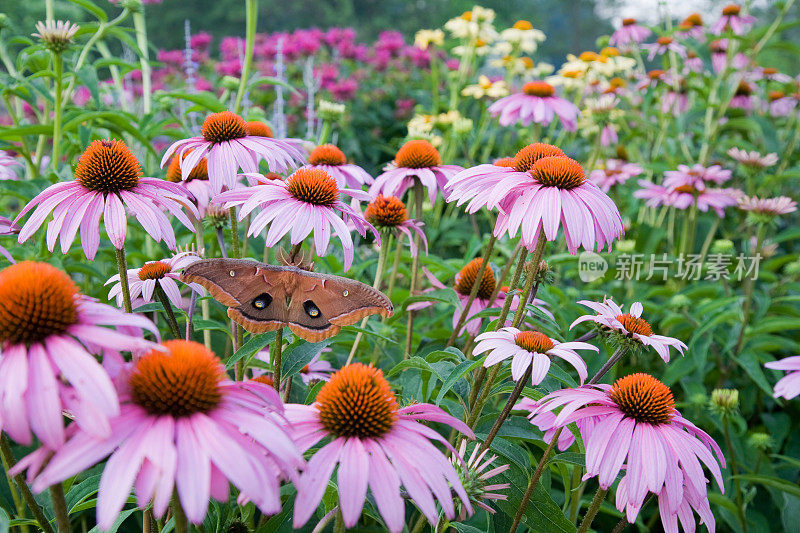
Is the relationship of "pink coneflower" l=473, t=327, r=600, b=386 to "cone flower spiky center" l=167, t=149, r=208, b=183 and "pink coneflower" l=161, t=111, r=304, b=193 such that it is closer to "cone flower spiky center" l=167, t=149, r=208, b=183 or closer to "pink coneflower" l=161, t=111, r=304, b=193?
"pink coneflower" l=161, t=111, r=304, b=193

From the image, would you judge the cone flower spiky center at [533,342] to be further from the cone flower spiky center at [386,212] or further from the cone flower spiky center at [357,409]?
the cone flower spiky center at [386,212]

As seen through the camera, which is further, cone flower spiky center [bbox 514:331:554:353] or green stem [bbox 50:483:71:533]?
cone flower spiky center [bbox 514:331:554:353]

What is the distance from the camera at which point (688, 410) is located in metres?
2.05

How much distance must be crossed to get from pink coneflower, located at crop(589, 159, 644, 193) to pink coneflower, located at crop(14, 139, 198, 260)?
90.0 inches

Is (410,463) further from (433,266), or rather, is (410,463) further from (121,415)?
(433,266)

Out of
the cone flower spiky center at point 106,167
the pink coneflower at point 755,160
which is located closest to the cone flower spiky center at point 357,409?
the cone flower spiky center at point 106,167

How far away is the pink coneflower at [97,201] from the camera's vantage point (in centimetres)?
98

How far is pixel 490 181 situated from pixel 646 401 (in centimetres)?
50

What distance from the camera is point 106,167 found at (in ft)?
3.30

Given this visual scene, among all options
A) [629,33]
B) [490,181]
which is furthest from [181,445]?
[629,33]

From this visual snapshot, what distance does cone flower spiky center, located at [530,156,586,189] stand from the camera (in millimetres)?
1121

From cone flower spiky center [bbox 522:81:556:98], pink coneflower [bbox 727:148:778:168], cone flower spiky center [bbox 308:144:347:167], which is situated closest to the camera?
cone flower spiky center [bbox 308:144:347:167]

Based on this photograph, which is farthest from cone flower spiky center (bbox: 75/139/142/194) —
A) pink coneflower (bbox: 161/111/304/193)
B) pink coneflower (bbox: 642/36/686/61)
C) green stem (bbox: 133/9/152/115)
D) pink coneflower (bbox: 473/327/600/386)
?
pink coneflower (bbox: 642/36/686/61)

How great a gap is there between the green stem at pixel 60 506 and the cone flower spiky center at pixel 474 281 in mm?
1084
